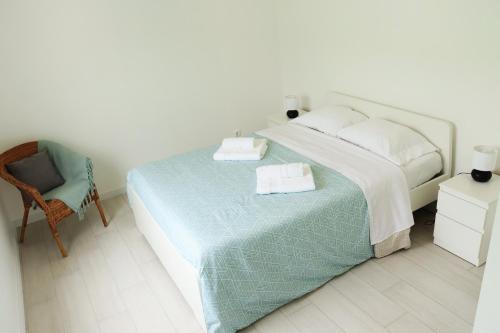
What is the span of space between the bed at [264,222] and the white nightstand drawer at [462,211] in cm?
21

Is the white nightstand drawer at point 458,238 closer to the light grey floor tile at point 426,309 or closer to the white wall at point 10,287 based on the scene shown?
the light grey floor tile at point 426,309

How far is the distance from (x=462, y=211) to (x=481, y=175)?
0.26 meters

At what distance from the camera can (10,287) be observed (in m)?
2.36

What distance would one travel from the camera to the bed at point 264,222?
7.06 feet

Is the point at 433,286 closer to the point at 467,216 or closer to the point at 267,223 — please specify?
the point at 467,216

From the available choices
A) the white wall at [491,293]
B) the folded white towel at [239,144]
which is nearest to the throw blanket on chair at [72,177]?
the folded white towel at [239,144]

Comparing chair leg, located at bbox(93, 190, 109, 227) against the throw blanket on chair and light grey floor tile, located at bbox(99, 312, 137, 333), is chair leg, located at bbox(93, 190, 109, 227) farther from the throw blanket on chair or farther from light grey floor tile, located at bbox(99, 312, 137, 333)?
light grey floor tile, located at bbox(99, 312, 137, 333)

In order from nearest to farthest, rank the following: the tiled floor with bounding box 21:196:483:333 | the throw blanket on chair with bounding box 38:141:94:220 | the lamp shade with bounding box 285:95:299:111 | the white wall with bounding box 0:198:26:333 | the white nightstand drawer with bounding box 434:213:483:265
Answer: the white wall with bounding box 0:198:26:333
the tiled floor with bounding box 21:196:483:333
the white nightstand drawer with bounding box 434:213:483:265
the throw blanket on chair with bounding box 38:141:94:220
the lamp shade with bounding box 285:95:299:111

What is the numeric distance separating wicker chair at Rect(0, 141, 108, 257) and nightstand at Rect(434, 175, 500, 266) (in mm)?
2581

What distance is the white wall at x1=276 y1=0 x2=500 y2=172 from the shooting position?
8.41ft

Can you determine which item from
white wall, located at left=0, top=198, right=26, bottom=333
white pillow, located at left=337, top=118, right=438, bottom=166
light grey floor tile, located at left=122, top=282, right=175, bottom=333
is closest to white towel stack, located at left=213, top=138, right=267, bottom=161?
white pillow, located at left=337, top=118, right=438, bottom=166

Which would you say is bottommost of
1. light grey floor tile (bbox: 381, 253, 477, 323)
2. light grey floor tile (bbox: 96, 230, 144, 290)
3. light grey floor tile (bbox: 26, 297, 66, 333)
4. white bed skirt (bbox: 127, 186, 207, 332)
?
light grey floor tile (bbox: 381, 253, 477, 323)

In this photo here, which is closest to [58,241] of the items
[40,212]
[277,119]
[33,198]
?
[33,198]

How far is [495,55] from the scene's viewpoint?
2.47 m
